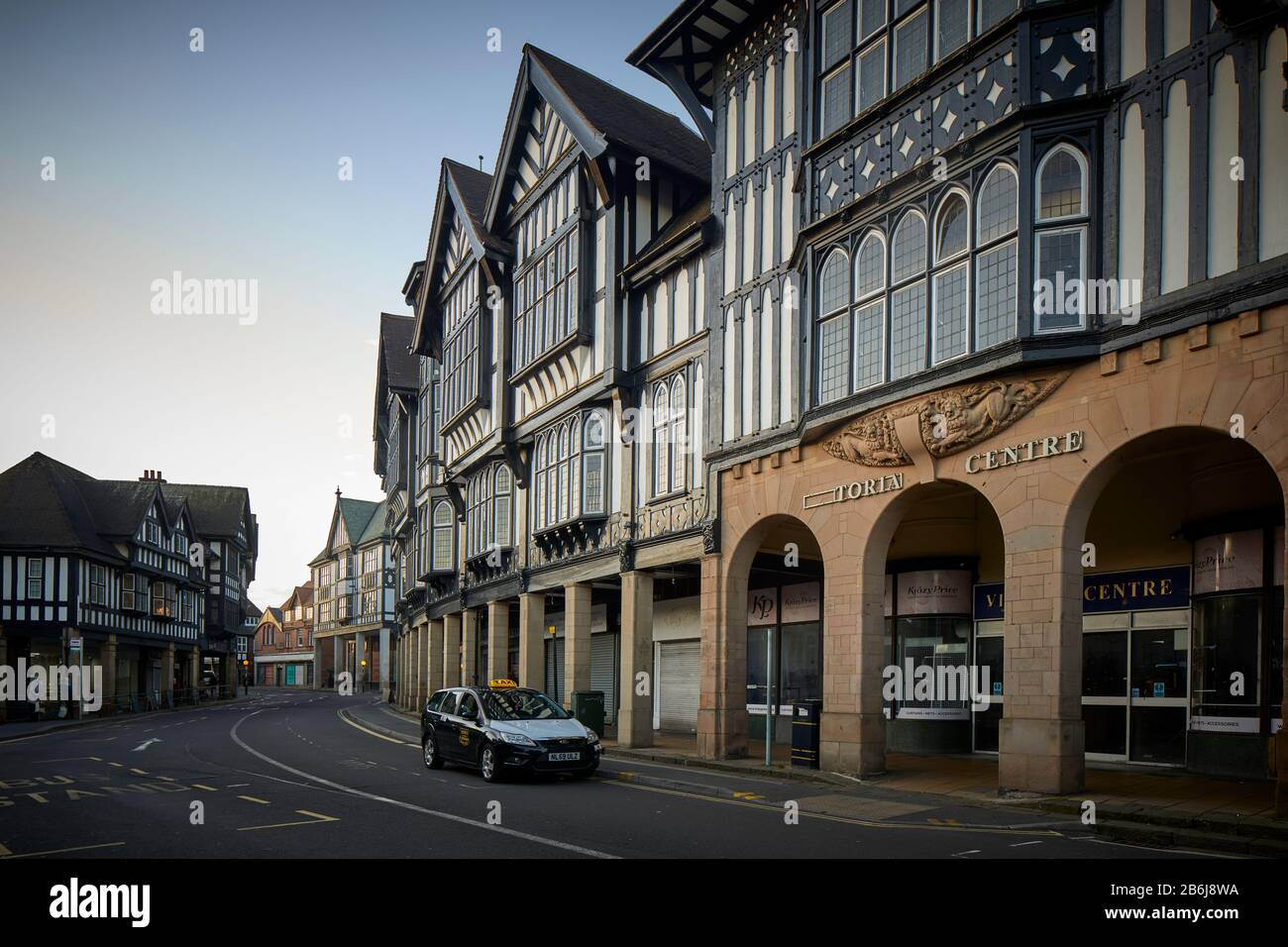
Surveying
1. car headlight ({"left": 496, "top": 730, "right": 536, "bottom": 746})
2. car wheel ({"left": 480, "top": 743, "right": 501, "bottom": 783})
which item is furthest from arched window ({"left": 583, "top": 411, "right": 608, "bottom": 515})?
car headlight ({"left": 496, "top": 730, "right": 536, "bottom": 746})

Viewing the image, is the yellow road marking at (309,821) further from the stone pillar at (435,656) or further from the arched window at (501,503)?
the stone pillar at (435,656)

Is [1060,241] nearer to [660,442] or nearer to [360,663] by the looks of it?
[660,442]

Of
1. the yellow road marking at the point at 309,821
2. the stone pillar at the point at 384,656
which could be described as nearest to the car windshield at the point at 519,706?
the yellow road marking at the point at 309,821

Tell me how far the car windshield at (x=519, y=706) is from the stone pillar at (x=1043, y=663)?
306 inches

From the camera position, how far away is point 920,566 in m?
22.1

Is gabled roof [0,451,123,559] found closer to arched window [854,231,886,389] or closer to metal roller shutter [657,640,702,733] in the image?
metal roller shutter [657,640,702,733]

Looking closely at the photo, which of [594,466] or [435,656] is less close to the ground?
[594,466]

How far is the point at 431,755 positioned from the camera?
20.1 meters

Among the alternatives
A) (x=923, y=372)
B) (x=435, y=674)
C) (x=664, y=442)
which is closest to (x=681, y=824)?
(x=923, y=372)

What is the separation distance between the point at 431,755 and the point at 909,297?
11.8 m

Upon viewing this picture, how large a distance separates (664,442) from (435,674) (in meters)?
24.4

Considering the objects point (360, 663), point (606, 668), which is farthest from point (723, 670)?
point (360, 663)

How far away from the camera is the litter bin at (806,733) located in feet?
60.8

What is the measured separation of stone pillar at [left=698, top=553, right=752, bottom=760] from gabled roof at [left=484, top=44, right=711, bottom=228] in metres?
10.9
